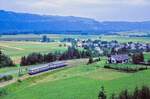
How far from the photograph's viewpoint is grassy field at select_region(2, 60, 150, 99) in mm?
53469

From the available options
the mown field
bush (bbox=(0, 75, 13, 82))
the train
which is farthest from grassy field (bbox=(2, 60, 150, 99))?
bush (bbox=(0, 75, 13, 82))

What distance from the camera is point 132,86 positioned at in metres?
55.1

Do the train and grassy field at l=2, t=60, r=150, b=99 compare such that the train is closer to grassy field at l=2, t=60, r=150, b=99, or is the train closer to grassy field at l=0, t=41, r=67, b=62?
grassy field at l=2, t=60, r=150, b=99

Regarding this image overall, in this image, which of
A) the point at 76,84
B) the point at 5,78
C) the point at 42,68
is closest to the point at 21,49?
the point at 42,68

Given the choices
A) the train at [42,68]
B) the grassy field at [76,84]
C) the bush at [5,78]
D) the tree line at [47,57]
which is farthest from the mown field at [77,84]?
the tree line at [47,57]

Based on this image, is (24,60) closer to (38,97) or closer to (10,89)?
(10,89)

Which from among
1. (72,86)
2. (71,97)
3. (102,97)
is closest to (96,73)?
(72,86)

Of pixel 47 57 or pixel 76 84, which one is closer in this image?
pixel 76 84

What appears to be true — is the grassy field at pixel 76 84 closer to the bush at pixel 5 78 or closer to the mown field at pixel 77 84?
the mown field at pixel 77 84

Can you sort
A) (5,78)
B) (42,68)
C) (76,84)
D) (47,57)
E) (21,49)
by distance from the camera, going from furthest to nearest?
(21,49)
(47,57)
(42,68)
(5,78)
(76,84)

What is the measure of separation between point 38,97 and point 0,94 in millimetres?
8714

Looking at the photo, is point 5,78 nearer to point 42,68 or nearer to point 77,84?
point 42,68

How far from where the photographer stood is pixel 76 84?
62.3m

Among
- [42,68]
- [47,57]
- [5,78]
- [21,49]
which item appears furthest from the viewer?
[21,49]
